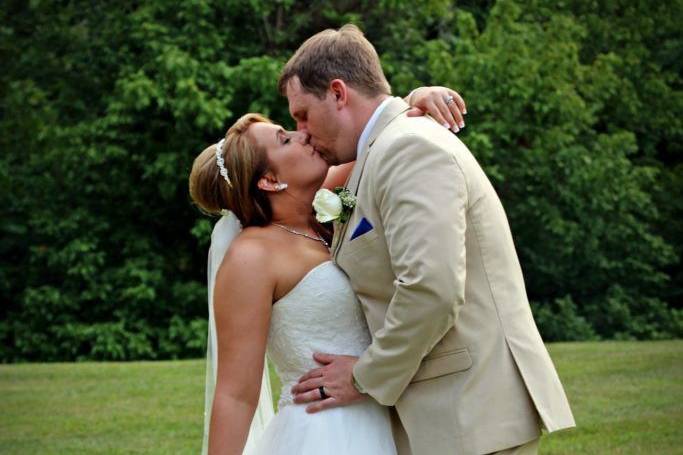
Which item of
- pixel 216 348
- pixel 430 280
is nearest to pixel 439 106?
pixel 430 280

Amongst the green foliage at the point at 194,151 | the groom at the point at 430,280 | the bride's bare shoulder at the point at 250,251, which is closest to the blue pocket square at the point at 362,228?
the groom at the point at 430,280

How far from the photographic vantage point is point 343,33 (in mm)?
3699

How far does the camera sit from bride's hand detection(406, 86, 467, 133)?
3729 mm

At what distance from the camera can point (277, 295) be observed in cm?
385

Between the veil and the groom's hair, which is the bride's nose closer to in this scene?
the groom's hair

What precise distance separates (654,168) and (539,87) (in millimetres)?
2765

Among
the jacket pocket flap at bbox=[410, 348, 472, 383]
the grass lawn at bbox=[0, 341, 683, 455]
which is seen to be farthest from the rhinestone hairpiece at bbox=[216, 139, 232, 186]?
the grass lawn at bbox=[0, 341, 683, 455]

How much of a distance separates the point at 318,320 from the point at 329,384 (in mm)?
232

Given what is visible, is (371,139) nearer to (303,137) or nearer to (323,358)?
(303,137)

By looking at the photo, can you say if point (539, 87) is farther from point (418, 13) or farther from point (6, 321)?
point (6, 321)

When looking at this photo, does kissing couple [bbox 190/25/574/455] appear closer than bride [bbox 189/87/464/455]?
Yes

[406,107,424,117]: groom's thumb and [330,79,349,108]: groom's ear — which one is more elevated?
[330,79,349,108]: groom's ear

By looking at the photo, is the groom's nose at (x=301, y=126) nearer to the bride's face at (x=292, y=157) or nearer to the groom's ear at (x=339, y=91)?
the bride's face at (x=292, y=157)

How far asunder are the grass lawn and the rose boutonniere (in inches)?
160
